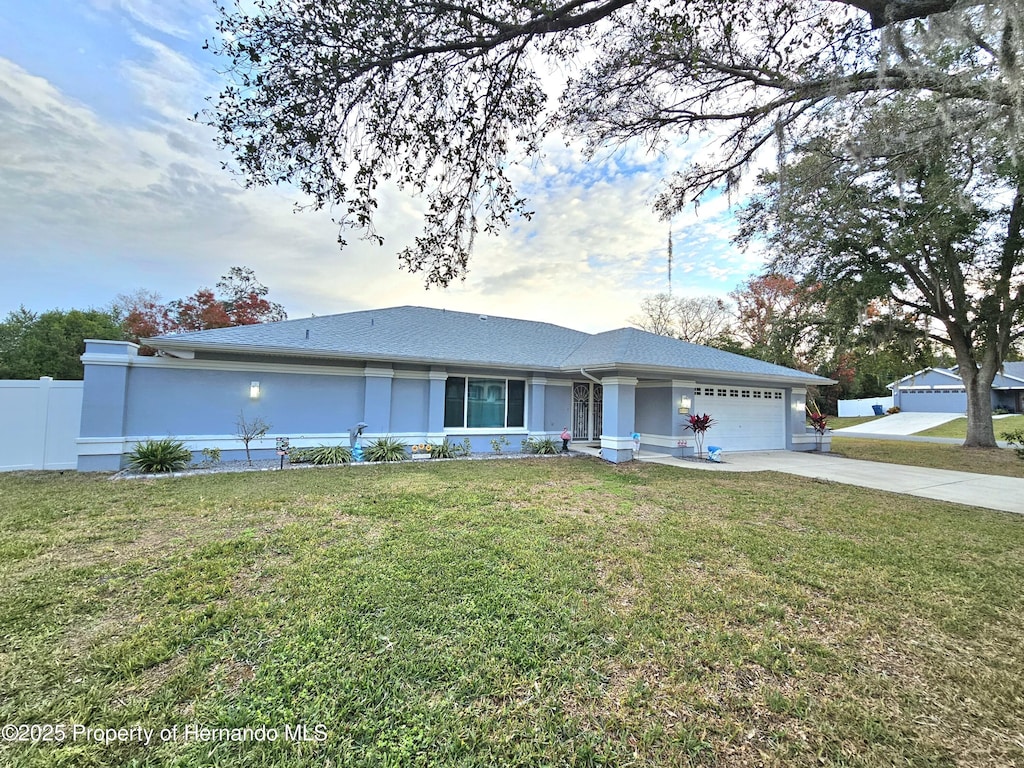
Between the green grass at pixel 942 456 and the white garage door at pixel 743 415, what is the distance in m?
2.25

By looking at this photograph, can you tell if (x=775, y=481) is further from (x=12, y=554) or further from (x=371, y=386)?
(x=12, y=554)

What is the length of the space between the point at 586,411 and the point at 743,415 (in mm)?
5055

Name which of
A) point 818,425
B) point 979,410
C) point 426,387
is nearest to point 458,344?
point 426,387

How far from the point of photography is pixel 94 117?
7.39m

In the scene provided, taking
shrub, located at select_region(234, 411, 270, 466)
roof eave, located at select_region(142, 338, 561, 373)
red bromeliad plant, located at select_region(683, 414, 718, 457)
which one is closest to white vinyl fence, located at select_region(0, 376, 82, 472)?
roof eave, located at select_region(142, 338, 561, 373)

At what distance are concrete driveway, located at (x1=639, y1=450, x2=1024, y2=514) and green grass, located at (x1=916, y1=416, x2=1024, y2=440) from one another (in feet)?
46.4

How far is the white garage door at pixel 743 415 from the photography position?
41.2 ft

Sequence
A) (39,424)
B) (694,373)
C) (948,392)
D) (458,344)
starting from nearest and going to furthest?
(39,424) → (694,373) → (458,344) → (948,392)

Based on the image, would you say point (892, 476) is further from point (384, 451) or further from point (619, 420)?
point (384, 451)

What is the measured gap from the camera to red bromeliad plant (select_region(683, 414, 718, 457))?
11.3 m

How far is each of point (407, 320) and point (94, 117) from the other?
7.35m

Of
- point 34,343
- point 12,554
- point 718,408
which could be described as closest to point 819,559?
point 12,554

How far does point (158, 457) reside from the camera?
822 centimetres

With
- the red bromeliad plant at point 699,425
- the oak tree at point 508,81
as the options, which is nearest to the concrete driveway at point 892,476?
the red bromeliad plant at point 699,425
